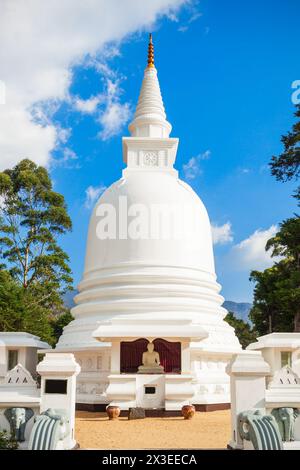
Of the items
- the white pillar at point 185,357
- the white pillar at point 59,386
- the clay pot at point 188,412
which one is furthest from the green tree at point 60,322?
the white pillar at point 59,386

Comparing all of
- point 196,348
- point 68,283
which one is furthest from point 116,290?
point 68,283

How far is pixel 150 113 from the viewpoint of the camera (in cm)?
2786

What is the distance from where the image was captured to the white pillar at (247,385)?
10.6 m

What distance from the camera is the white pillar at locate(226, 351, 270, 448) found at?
10602 mm

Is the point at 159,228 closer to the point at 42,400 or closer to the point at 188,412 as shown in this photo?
the point at 188,412

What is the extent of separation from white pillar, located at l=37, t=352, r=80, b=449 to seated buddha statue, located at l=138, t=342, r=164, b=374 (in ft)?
24.6

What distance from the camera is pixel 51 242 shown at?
45.6 meters

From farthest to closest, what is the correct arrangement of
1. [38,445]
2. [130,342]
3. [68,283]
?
[68,283] < [130,342] < [38,445]

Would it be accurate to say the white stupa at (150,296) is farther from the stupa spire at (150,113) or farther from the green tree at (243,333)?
the green tree at (243,333)

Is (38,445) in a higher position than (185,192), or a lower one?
lower

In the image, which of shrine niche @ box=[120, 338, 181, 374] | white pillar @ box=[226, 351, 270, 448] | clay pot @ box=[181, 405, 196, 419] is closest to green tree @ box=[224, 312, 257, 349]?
shrine niche @ box=[120, 338, 181, 374]

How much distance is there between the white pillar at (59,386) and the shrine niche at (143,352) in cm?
812
